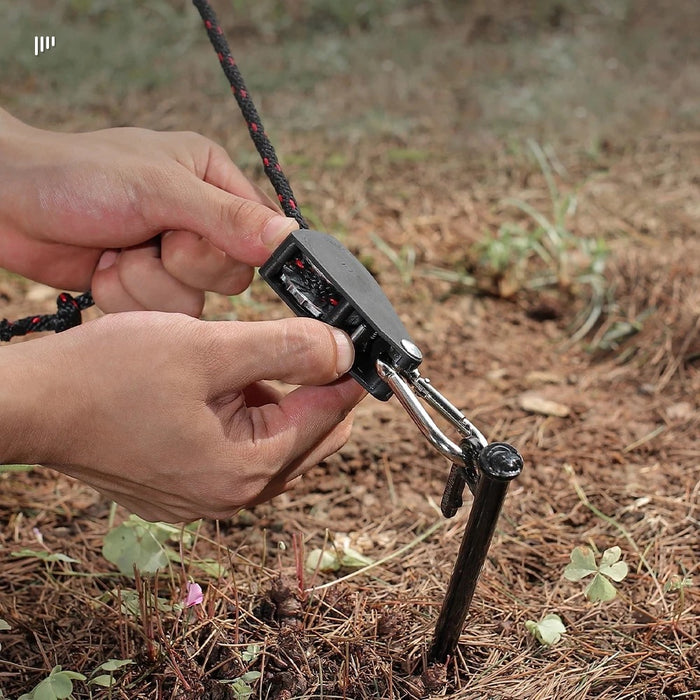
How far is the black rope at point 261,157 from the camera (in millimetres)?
1471

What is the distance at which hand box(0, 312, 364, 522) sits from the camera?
1.17 m

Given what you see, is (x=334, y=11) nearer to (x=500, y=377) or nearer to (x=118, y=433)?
(x=500, y=377)

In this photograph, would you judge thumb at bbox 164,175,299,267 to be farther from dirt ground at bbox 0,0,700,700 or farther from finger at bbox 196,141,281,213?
dirt ground at bbox 0,0,700,700

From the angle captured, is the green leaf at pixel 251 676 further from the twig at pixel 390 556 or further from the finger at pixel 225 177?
the finger at pixel 225 177

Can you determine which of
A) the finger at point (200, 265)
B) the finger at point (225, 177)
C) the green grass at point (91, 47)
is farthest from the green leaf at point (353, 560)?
the green grass at point (91, 47)

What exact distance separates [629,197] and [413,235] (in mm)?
858

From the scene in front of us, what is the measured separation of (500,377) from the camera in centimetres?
222

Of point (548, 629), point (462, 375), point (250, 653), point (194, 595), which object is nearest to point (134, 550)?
point (194, 595)

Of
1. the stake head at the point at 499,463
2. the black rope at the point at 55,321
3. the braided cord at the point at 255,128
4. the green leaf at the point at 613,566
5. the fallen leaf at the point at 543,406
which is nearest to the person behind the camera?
the stake head at the point at 499,463

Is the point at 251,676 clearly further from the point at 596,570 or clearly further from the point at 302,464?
the point at 596,570

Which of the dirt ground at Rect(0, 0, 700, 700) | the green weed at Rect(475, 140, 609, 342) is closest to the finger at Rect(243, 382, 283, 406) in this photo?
the dirt ground at Rect(0, 0, 700, 700)

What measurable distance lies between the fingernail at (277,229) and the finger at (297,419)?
245 millimetres

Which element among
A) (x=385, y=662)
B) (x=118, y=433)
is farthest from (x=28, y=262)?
(x=385, y=662)

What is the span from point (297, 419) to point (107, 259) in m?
0.63
